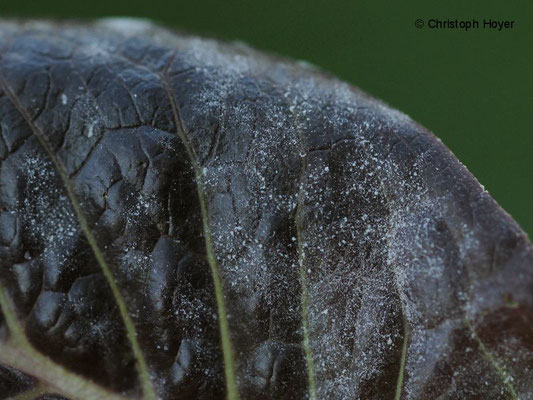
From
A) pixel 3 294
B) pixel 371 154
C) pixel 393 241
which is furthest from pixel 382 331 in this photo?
pixel 3 294

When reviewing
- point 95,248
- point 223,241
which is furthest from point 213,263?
point 95,248

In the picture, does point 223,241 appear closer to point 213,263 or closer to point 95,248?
point 213,263

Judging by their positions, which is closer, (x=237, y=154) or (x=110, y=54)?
(x=237, y=154)

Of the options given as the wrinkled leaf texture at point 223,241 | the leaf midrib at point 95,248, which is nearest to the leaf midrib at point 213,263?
the wrinkled leaf texture at point 223,241

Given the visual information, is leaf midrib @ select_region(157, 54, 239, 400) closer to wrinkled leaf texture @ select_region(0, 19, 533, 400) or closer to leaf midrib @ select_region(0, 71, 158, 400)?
wrinkled leaf texture @ select_region(0, 19, 533, 400)

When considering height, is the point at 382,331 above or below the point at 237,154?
below

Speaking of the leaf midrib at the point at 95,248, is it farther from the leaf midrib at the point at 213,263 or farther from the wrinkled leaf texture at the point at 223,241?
the leaf midrib at the point at 213,263

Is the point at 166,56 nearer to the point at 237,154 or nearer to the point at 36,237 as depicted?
the point at 237,154

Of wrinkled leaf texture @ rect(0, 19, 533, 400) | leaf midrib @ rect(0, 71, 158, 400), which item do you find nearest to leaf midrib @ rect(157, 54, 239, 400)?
wrinkled leaf texture @ rect(0, 19, 533, 400)
